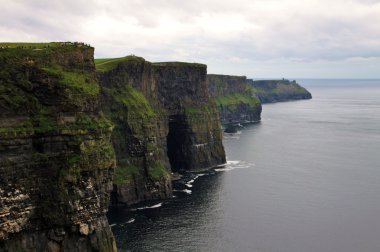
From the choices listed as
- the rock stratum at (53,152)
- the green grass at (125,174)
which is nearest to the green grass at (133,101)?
the green grass at (125,174)

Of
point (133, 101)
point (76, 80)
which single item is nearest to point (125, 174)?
point (133, 101)

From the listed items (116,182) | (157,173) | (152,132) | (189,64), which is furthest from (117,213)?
(189,64)

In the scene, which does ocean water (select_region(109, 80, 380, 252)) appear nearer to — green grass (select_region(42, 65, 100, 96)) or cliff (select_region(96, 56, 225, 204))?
cliff (select_region(96, 56, 225, 204))

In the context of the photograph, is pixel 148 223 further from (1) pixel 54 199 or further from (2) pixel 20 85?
(2) pixel 20 85

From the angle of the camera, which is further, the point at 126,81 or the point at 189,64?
the point at 189,64

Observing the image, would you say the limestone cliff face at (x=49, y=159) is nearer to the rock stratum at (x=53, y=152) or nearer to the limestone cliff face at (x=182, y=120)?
the rock stratum at (x=53, y=152)

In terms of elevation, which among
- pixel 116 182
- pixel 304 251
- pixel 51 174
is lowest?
pixel 304 251
